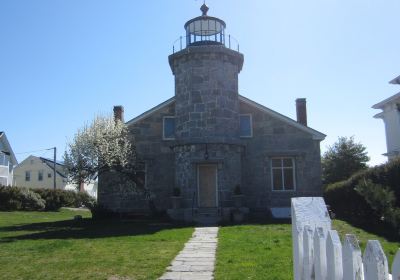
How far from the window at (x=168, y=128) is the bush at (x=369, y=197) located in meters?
9.24

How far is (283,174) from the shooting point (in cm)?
2422

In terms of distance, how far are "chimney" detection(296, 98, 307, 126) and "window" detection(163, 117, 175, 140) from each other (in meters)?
7.61

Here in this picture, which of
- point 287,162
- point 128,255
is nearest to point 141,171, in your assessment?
point 287,162

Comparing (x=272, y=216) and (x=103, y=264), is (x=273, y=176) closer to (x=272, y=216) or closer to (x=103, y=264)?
(x=272, y=216)

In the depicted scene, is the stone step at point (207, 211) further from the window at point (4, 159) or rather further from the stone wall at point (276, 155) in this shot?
the window at point (4, 159)

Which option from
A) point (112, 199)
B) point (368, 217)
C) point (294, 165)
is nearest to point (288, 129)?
point (294, 165)

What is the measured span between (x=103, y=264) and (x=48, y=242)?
174 inches

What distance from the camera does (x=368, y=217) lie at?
51.6 feet

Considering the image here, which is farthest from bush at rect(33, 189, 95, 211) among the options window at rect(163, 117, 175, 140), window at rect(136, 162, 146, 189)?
window at rect(163, 117, 175, 140)

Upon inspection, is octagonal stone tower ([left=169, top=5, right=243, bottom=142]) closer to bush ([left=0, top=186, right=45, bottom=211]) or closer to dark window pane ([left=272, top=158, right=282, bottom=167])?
dark window pane ([left=272, top=158, right=282, bottom=167])

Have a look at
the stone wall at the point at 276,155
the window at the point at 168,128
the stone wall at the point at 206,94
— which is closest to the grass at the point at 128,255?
the stone wall at the point at 206,94

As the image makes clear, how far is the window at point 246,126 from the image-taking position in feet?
80.9

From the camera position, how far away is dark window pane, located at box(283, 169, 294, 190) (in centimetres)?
2405

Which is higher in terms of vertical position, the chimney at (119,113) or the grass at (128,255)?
the chimney at (119,113)
